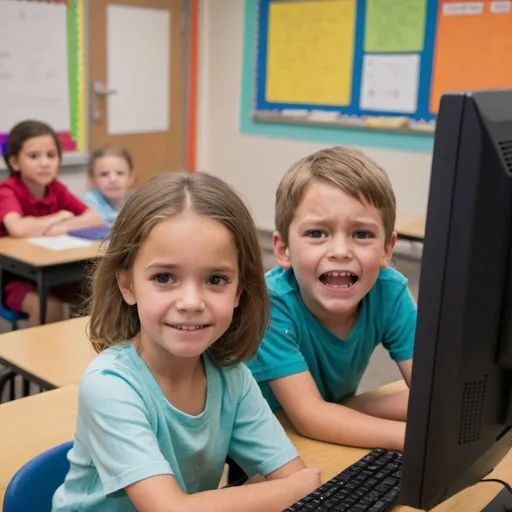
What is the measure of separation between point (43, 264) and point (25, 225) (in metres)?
0.47

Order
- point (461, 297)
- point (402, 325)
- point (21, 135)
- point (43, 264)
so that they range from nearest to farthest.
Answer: point (461, 297), point (402, 325), point (43, 264), point (21, 135)

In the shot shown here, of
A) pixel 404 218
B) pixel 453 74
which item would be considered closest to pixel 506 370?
pixel 404 218

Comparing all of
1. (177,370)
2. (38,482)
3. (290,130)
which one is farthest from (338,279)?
(290,130)

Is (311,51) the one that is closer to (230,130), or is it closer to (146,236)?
(230,130)

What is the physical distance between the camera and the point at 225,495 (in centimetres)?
100

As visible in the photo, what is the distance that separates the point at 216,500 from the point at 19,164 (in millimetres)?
2794

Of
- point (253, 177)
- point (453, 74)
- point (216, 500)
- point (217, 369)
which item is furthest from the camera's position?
point (253, 177)

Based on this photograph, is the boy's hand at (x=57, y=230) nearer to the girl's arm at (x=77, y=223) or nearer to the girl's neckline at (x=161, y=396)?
the girl's arm at (x=77, y=223)

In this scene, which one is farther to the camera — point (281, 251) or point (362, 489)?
point (281, 251)

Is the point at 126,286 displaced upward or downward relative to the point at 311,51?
downward

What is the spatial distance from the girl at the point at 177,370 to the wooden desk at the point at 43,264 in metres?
1.77

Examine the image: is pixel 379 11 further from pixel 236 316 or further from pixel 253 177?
pixel 236 316

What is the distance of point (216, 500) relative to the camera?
3.24ft

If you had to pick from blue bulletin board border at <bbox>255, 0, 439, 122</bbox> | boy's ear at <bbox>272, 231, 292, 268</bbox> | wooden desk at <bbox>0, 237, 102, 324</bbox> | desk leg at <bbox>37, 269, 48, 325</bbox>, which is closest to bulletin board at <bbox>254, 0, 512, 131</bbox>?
blue bulletin board border at <bbox>255, 0, 439, 122</bbox>
